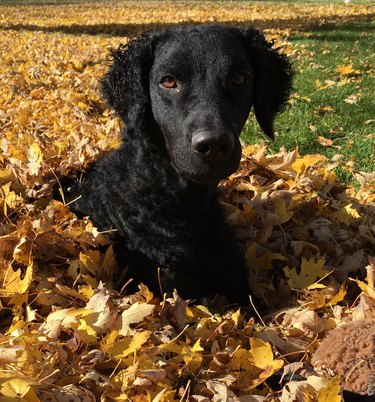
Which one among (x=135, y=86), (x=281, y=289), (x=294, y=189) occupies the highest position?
(x=135, y=86)

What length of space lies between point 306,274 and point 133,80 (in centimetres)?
160

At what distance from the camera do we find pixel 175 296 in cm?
292

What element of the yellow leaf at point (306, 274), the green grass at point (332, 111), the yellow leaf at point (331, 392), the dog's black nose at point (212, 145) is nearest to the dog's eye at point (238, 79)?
the dog's black nose at point (212, 145)

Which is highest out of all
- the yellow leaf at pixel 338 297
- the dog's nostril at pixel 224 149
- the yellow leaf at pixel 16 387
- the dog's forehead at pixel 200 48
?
the dog's forehead at pixel 200 48

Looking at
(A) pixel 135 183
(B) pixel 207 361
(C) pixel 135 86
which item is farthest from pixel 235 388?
(C) pixel 135 86

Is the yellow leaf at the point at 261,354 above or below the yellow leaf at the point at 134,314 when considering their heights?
below

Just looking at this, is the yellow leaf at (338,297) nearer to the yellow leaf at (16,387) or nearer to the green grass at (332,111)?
the yellow leaf at (16,387)

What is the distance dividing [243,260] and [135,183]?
2.92 ft

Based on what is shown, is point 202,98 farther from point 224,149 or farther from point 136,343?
point 136,343

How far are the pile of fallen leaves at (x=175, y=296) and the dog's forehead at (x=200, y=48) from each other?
1.12 metres

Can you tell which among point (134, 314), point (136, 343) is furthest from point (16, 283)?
point (136, 343)

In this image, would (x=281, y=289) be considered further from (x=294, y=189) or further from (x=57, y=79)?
(x=57, y=79)

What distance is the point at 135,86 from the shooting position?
132 inches

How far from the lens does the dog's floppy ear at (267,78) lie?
11.7ft
